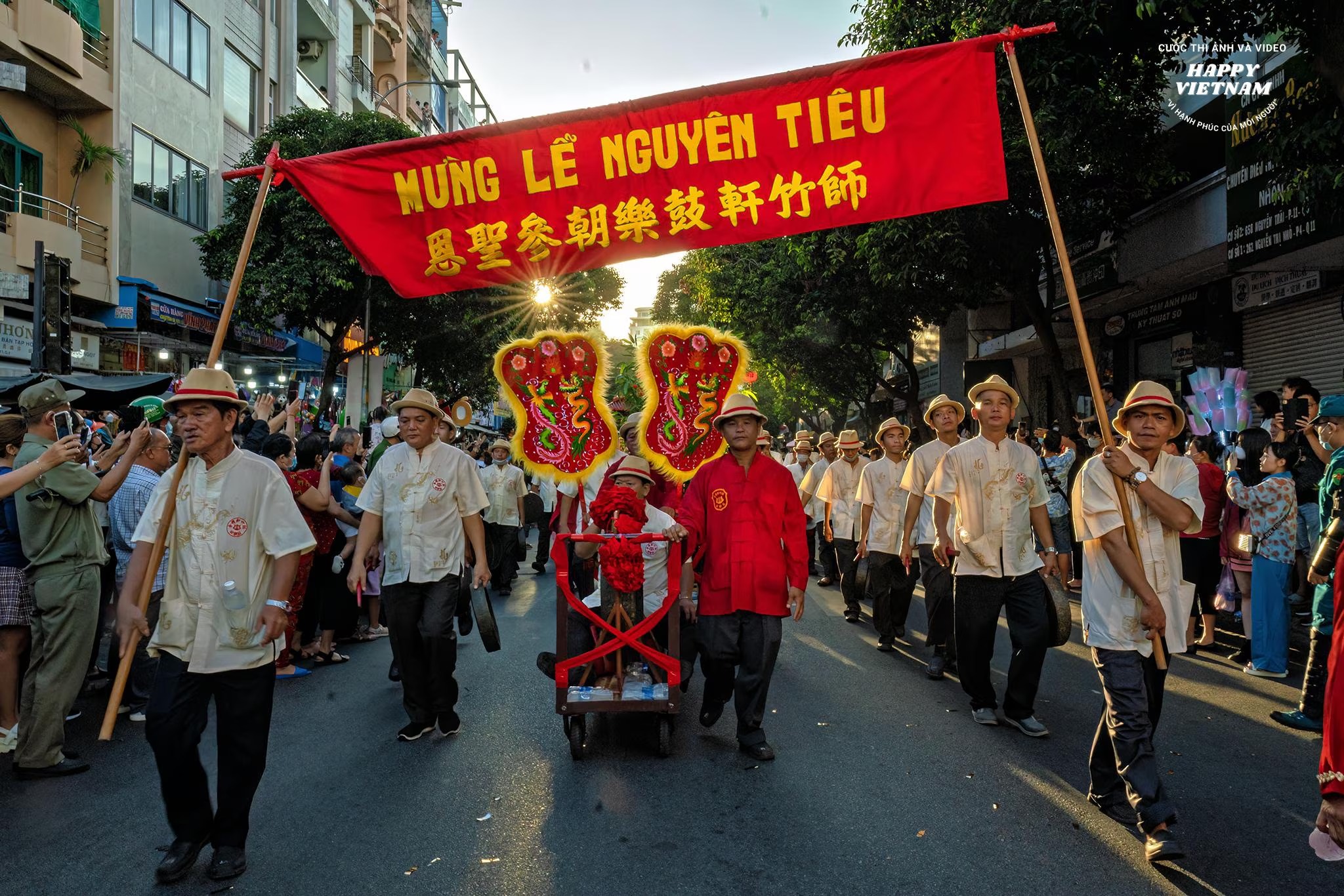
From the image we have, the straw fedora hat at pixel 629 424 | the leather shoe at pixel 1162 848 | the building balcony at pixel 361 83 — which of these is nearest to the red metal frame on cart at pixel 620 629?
the straw fedora hat at pixel 629 424

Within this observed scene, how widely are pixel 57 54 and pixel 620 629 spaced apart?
16.8 meters

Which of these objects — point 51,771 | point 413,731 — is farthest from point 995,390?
point 51,771

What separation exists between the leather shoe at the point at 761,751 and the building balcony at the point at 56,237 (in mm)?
14867

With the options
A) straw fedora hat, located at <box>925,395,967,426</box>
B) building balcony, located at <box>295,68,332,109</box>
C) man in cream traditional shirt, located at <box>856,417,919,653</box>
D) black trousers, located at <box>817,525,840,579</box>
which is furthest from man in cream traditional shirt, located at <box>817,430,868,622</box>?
building balcony, located at <box>295,68,332,109</box>

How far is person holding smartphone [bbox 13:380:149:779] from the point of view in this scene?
199 inches

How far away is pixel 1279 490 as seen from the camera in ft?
24.8

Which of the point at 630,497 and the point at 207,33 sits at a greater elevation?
the point at 207,33

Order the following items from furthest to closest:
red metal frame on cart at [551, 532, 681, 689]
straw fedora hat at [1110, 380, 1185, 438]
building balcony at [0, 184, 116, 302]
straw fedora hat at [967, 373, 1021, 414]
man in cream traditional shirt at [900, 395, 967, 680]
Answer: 1. building balcony at [0, 184, 116, 302]
2. man in cream traditional shirt at [900, 395, 967, 680]
3. straw fedora hat at [967, 373, 1021, 414]
4. red metal frame on cart at [551, 532, 681, 689]
5. straw fedora hat at [1110, 380, 1185, 438]

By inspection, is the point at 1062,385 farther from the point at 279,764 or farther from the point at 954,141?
the point at 279,764

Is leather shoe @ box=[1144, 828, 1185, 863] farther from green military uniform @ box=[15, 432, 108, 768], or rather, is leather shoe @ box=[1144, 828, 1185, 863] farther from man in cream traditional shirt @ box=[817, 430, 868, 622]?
man in cream traditional shirt @ box=[817, 430, 868, 622]

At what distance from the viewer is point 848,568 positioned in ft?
34.9

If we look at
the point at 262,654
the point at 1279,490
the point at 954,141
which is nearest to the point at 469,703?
the point at 262,654

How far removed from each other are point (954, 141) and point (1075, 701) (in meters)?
3.84

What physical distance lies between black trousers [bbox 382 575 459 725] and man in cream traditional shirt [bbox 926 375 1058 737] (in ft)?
9.82
